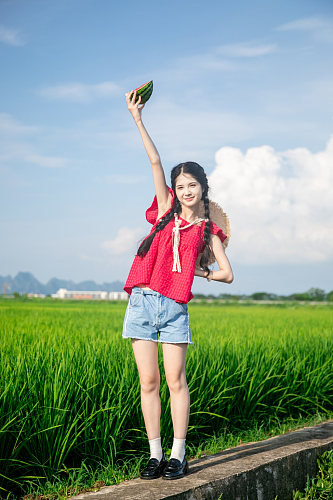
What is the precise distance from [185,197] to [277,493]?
1.84m

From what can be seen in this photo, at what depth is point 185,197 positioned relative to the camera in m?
2.90

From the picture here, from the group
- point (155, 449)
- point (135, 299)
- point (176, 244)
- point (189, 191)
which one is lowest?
point (155, 449)

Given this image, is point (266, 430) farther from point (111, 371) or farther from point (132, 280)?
point (132, 280)

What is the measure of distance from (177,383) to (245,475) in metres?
0.68

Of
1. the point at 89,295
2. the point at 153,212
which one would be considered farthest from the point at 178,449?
the point at 89,295

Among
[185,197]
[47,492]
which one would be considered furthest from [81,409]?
[185,197]

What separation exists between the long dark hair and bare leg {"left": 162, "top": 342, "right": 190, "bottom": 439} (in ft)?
1.58

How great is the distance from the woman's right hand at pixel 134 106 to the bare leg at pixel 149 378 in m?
1.19

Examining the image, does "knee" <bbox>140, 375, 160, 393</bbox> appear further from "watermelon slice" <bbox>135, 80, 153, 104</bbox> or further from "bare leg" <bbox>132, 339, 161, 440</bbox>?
"watermelon slice" <bbox>135, 80, 153, 104</bbox>

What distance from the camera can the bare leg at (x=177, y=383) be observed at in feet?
9.03

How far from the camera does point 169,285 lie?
9.14 feet

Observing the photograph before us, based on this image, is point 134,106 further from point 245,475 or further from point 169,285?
point 245,475

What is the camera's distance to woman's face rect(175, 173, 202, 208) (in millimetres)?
2896

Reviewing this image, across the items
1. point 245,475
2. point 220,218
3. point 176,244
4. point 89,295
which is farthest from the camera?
point 89,295
